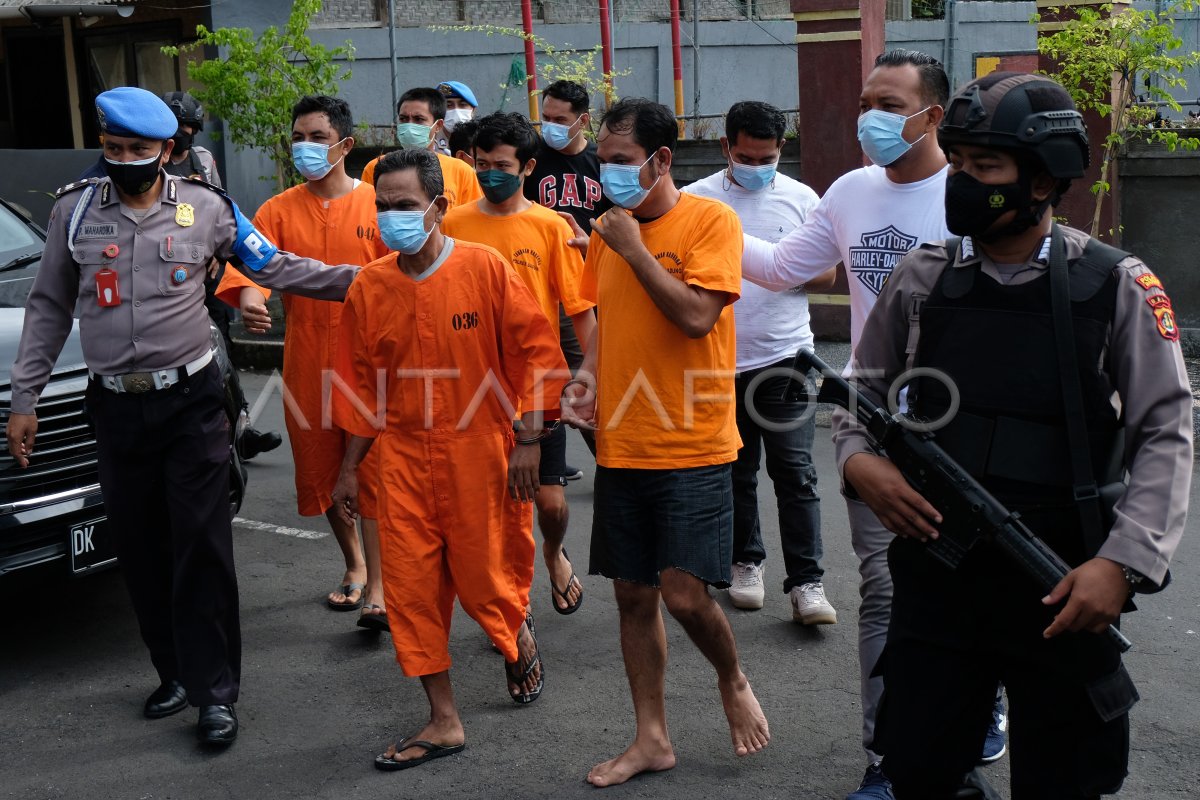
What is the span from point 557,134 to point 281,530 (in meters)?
2.42

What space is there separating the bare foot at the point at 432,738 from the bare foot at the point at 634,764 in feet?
1.56

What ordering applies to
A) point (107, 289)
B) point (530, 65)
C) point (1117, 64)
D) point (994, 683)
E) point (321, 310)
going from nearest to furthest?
point (994, 683), point (107, 289), point (321, 310), point (1117, 64), point (530, 65)

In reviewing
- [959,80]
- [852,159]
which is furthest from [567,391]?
[959,80]

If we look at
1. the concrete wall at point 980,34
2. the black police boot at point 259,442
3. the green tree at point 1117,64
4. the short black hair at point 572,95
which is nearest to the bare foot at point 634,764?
the short black hair at point 572,95

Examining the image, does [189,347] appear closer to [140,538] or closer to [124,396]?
[124,396]

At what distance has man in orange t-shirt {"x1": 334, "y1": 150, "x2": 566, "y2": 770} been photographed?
4.24 metres

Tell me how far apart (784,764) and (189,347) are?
2322 mm

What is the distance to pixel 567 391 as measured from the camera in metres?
4.16

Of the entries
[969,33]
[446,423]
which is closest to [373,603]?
[446,423]

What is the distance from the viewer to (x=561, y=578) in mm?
5426

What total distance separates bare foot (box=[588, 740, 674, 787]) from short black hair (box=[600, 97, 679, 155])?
5.87 ft

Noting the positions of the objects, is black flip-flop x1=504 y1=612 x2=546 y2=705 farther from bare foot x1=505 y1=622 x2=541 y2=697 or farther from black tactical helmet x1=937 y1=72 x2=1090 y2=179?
black tactical helmet x1=937 y1=72 x2=1090 y2=179

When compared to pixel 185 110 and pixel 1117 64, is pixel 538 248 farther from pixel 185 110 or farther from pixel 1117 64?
pixel 1117 64

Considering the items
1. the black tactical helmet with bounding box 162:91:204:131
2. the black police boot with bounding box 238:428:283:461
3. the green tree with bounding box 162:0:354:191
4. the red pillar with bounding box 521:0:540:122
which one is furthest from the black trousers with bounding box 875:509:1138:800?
the red pillar with bounding box 521:0:540:122
